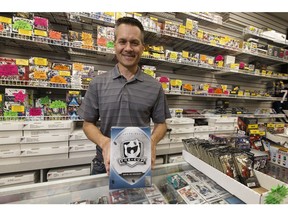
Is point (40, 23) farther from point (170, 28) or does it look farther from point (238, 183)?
point (238, 183)

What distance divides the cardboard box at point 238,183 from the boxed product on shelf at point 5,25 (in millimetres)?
2043

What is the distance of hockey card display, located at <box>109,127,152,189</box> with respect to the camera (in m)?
0.66

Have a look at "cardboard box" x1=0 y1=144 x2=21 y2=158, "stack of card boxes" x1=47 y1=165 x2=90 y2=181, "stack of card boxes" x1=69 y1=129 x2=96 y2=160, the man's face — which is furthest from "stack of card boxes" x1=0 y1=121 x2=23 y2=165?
the man's face

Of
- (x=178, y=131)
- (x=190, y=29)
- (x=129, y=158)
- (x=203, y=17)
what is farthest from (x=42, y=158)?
(x=203, y=17)

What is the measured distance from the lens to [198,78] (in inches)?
126

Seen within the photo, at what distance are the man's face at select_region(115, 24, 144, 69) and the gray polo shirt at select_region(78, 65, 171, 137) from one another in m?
0.14

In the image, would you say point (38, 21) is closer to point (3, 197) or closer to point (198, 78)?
point (3, 197)

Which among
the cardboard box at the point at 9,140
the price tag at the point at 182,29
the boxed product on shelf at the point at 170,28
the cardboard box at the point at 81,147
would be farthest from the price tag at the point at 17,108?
the price tag at the point at 182,29

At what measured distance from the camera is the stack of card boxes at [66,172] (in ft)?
5.86

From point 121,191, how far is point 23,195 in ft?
1.37

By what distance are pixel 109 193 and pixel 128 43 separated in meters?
0.86

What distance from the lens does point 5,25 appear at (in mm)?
1592

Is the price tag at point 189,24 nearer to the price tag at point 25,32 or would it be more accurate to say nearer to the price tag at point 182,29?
the price tag at point 182,29
